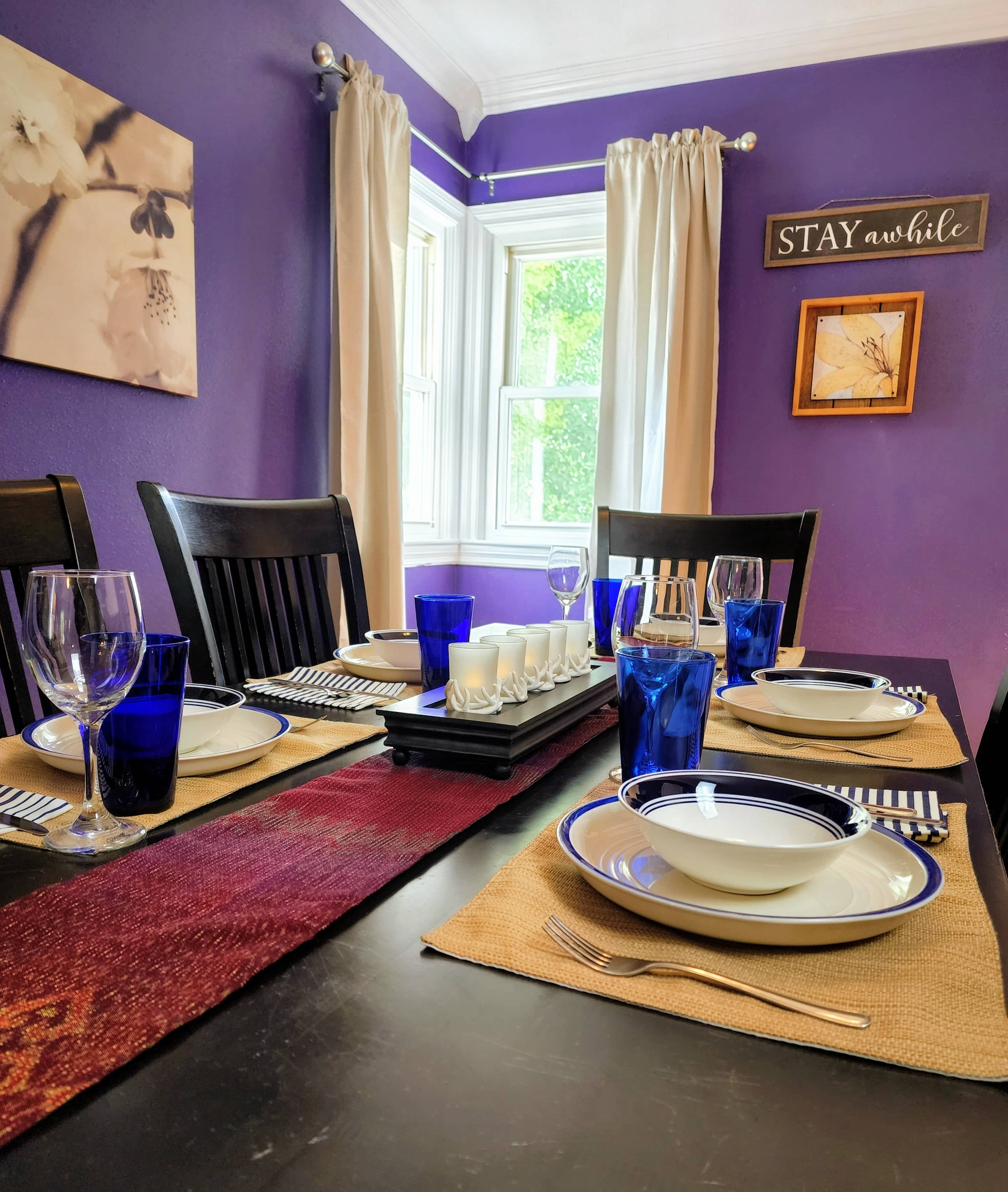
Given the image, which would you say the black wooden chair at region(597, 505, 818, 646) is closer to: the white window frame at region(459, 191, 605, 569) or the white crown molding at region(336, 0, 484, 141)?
the white window frame at region(459, 191, 605, 569)

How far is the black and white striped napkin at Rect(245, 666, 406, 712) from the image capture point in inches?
41.6

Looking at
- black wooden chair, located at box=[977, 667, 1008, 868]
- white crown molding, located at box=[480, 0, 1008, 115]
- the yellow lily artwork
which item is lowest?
black wooden chair, located at box=[977, 667, 1008, 868]

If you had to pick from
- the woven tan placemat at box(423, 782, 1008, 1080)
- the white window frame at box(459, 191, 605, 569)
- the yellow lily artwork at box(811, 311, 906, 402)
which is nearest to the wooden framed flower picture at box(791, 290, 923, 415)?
the yellow lily artwork at box(811, 311, 906, 402)

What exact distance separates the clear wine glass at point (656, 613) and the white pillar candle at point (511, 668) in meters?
0.10

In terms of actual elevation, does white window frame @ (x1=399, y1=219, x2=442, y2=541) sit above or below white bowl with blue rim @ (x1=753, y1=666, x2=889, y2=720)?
above

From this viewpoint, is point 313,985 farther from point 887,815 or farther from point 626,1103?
point 887,815

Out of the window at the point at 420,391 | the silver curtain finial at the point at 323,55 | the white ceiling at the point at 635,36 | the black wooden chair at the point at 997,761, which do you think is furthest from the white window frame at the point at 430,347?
the black wooden chair at the point at 997,761

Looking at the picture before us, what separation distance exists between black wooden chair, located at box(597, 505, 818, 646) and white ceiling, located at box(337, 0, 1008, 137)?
207cm


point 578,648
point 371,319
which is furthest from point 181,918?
point 371,319

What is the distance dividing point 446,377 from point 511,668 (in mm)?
3152

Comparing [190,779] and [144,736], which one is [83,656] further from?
[190,779]

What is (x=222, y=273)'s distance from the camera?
2506mm

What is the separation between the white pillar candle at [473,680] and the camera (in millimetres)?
820

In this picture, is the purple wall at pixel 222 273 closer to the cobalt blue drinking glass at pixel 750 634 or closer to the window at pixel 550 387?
the window at pixel 550 387
